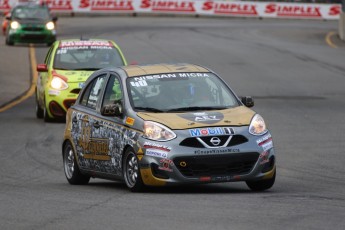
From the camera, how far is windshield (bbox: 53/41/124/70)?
2241cm

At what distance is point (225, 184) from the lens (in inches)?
524

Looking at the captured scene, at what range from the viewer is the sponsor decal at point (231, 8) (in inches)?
2751

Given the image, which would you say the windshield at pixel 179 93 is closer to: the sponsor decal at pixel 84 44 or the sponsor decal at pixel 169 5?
the sponsor decal at pixel 84 44

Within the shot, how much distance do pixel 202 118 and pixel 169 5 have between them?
58.4 m

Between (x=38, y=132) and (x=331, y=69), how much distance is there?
1553 cm

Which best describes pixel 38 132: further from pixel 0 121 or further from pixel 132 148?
pixel 132 148

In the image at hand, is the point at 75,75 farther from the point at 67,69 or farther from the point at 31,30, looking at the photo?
the point at 31,30

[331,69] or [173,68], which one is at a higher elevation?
[173,68]

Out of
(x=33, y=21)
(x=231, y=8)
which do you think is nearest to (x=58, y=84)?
(x=33, y=21)

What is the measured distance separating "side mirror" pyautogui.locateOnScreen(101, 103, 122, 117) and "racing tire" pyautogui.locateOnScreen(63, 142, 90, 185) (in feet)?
4.84

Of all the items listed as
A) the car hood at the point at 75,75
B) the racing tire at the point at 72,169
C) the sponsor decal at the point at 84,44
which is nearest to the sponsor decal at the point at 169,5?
the sponsor decal at the point at 84,44

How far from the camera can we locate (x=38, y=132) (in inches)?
802

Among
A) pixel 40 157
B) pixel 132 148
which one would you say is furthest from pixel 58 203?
pixel 40 157

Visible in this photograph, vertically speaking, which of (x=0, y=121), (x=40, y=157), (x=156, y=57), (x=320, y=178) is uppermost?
(x=320, y=178)
